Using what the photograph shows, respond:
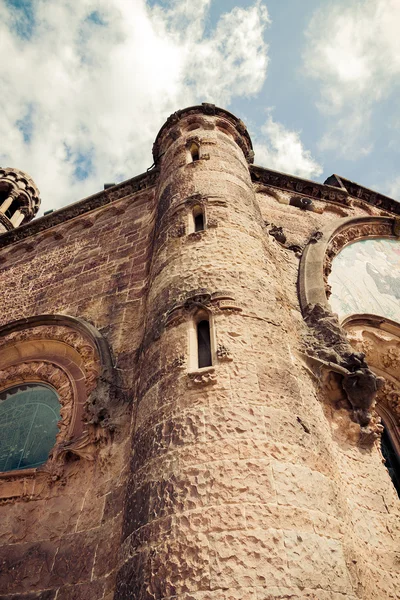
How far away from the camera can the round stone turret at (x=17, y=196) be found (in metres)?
18.2

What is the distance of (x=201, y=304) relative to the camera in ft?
13.5

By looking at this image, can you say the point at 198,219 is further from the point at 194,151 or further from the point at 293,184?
the point at 293,184

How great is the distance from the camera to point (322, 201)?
27.8 feet

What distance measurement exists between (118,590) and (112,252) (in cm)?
504

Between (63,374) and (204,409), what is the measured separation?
8.60 feet

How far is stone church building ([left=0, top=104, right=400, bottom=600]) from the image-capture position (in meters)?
2.65

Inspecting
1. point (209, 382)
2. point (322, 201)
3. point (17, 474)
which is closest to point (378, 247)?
point (322, 201)

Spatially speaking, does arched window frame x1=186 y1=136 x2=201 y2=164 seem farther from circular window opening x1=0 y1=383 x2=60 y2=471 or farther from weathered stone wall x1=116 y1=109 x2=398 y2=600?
circular window opening x1=0 y1=383 x2=60 y2=471

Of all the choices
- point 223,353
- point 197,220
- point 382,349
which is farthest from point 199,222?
point 382,349

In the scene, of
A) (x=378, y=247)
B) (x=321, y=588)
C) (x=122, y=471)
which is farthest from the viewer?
(x=378, y=247)

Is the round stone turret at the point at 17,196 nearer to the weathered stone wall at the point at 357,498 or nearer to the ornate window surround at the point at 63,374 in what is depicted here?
the ornate window surround at the point at 63,374

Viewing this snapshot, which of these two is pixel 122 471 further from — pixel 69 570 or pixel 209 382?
pixel 209 382

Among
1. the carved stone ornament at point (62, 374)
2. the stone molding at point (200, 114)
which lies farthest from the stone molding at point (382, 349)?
the stone molding at point (200, 114)

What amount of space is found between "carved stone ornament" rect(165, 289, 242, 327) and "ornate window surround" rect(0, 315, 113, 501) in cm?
100
